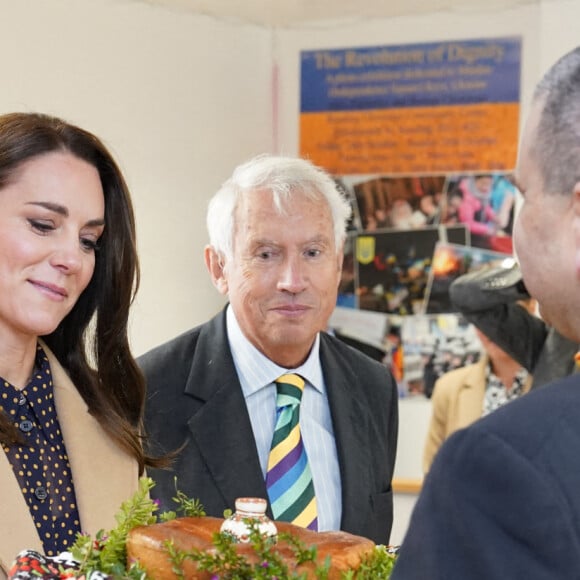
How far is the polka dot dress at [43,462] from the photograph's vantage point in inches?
76.6

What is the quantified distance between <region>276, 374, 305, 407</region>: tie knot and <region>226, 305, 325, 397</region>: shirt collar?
0.05ft

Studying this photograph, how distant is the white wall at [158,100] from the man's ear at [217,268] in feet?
5.32

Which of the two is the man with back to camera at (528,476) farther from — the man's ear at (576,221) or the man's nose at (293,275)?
the man's nose at (293,275)

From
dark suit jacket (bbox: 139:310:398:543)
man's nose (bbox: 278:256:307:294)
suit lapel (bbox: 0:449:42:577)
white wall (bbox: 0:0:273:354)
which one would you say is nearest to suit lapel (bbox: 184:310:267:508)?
dark suit jacket (bbox: 139:310:398:543)

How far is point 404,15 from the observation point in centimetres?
531

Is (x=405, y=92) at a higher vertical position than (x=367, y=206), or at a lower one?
higher

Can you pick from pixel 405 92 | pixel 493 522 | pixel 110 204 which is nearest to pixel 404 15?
pixel 405 92

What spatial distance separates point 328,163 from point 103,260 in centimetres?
333

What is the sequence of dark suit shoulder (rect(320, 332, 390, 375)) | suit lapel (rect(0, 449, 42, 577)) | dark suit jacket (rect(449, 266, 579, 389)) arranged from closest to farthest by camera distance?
suit lapel (rect(0, 449, 42, 577))
dark suit shoulder (rect(320, 332, 390, 375))
dark suit jacket (rect(449, 266, 579, 389))

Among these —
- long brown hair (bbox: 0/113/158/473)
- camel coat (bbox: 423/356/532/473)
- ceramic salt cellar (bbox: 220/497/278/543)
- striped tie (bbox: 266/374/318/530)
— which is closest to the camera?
ceramic salt cellar (bbox: 220/497/278/543)

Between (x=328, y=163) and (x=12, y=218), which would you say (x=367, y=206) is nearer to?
(x=328, y=163)

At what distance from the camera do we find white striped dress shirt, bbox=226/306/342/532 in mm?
2496

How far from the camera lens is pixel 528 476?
2.85ft

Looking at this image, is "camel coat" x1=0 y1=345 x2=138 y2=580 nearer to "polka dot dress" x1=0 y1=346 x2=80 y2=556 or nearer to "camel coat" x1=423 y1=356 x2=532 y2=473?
"polka dot dress" x1=0 y1=346 x2=80 y2=556
